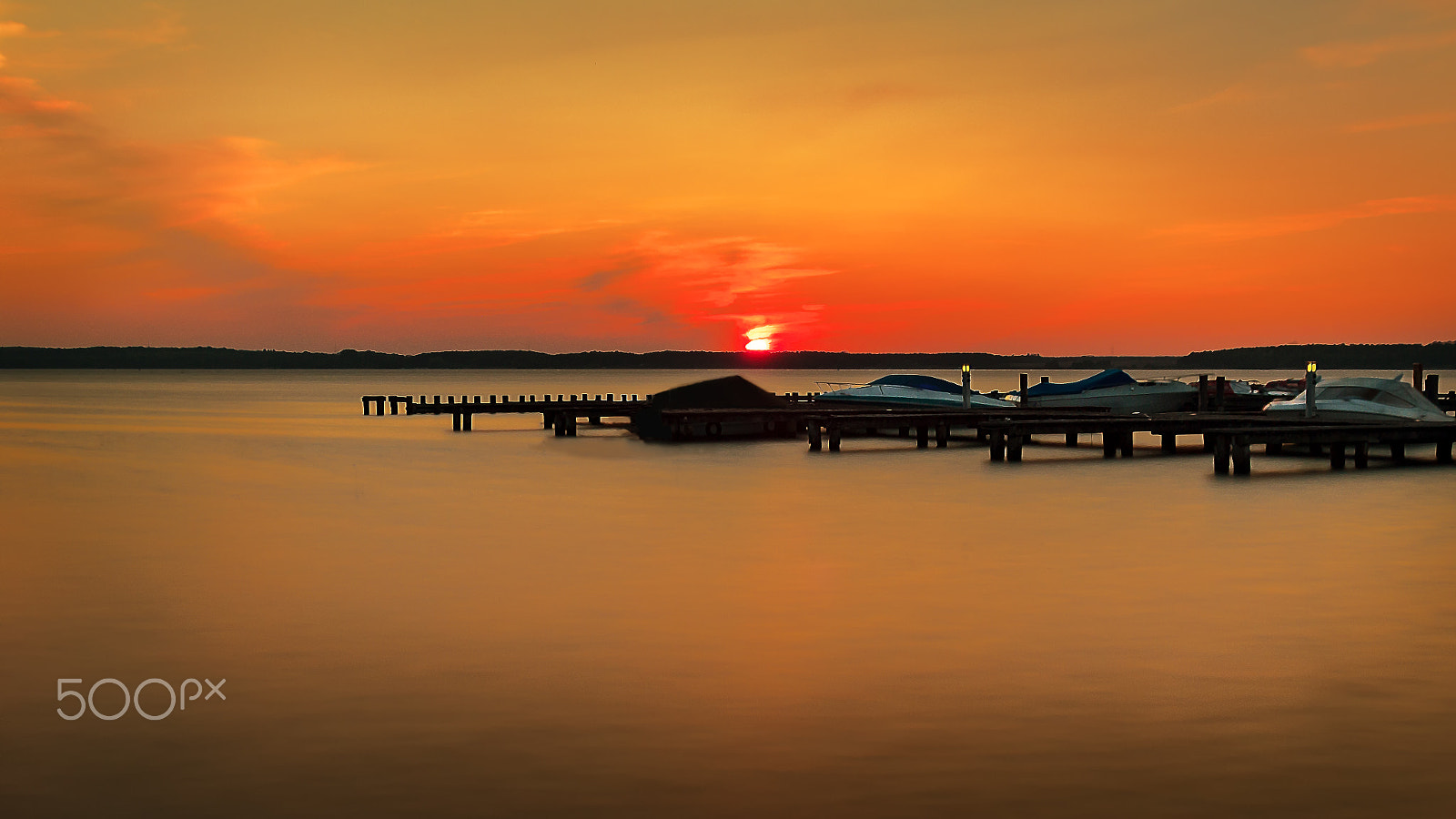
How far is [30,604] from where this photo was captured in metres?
16.1

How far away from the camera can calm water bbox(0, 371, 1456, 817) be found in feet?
28.8

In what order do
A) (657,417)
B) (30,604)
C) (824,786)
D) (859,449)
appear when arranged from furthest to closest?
(657,417) → (859,449) → (30,604) → (824,786)

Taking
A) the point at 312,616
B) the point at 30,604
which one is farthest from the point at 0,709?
the point at 30,604

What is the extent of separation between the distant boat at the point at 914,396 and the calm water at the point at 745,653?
1878 cm

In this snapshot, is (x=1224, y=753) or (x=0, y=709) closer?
(x=1224, y=753)

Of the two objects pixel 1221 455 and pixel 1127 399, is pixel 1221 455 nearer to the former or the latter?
pixel 1221 455

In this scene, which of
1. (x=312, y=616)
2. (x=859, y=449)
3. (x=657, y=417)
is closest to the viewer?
(x=312, y=616)

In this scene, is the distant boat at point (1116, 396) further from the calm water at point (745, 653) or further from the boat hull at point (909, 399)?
the calm water at point (745, 653)

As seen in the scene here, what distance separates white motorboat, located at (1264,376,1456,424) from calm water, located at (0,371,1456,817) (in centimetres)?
703

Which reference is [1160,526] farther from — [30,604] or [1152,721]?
[30,604]

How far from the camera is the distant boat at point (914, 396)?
157 ft

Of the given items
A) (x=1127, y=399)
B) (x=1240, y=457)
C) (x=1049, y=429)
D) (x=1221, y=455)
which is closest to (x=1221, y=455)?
(x=1221, y=455)

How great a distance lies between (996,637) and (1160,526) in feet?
34.7

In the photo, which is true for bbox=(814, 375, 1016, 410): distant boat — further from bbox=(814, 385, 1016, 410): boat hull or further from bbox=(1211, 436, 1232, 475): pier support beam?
bbox=(1211, 436, 1232, 475): pier support beam
